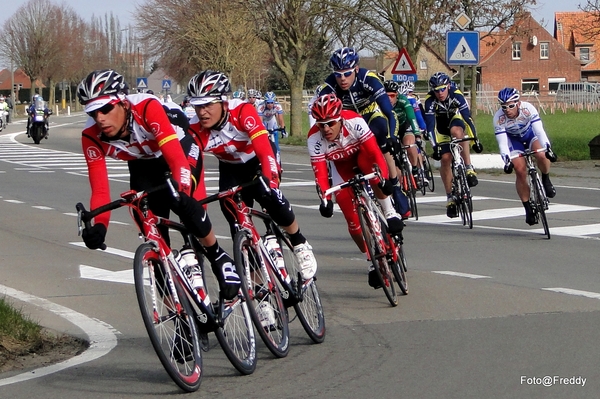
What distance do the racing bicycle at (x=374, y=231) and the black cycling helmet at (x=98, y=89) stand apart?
275 cm

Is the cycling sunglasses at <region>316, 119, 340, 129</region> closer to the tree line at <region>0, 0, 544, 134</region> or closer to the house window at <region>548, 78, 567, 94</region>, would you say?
the tree line at <region>0, 0, 544, 134</region>

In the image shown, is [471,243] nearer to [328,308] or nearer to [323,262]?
[323,262]

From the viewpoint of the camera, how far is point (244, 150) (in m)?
7.43

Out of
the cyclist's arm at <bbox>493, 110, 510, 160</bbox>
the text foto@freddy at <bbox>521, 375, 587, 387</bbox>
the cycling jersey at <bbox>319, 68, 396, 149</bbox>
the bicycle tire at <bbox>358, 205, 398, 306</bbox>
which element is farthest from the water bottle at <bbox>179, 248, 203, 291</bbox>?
the cyclist's arm at <bbox>493, 110, 510, 160</bbox>

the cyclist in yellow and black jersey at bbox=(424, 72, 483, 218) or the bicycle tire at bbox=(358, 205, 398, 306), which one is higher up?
the cyclist in yellow and black jersey at bbox=(424, 72, 483, 218)

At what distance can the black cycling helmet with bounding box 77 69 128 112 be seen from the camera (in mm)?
5730

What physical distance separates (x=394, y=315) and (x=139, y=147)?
9.07 ft

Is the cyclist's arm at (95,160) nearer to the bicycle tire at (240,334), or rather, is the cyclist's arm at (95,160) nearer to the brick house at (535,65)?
the bicycle tire at (240,334)

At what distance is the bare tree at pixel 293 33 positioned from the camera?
3788 centimetres

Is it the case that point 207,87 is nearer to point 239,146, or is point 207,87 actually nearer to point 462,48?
point 239,146

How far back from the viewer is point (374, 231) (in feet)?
27.4

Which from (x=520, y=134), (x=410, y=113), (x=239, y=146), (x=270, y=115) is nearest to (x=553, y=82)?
(x=270, y=115)

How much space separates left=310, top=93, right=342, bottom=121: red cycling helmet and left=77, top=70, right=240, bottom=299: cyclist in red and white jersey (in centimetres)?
219

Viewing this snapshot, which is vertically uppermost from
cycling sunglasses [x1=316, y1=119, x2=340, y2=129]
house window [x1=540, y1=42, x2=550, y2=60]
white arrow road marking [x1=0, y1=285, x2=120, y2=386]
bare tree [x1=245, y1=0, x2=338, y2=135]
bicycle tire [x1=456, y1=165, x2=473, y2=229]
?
house window [x1=540, y1=42, x2=550, y2=60]
